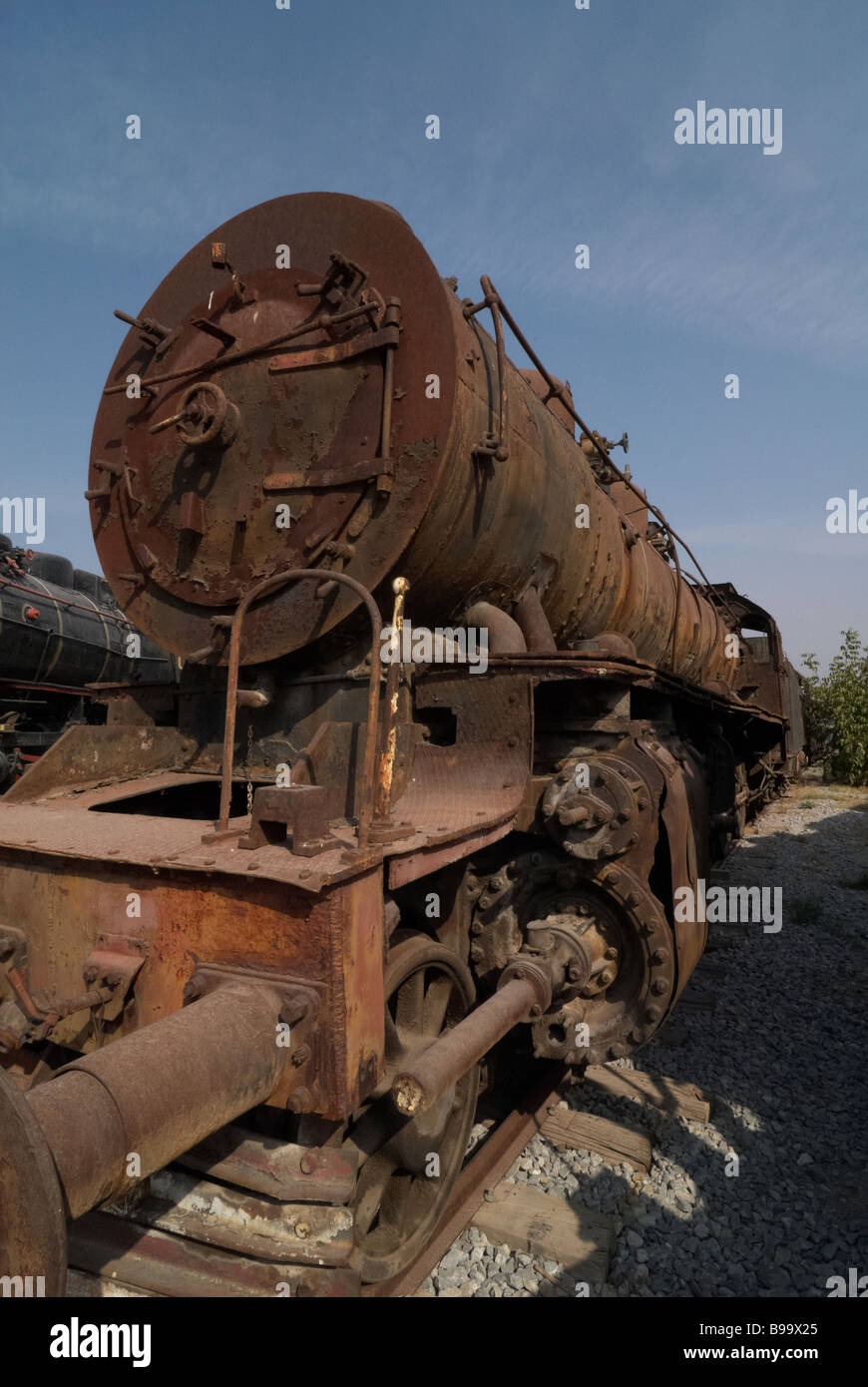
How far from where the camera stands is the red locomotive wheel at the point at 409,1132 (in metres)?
2.65

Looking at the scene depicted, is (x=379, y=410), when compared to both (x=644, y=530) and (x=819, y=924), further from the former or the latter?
(x=819, y=924)

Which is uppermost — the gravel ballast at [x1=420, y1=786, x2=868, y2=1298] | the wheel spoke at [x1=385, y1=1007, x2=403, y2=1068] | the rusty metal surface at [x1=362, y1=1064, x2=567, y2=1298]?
the wheel spoke at [x1=385, y1=1007, x2=403, y2=1068]

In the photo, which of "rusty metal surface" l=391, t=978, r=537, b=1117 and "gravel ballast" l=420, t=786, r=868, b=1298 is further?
"gravel ballast" l=420, t=786, r=868, b=1298

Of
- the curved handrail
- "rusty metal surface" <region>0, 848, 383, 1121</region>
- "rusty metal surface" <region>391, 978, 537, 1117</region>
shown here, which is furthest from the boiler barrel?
"rusty metal surface" <region>391, 978, 537, 1117</region>

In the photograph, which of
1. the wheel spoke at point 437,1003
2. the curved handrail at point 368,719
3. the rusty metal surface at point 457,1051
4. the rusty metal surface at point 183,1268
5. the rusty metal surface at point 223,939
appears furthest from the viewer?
the wheel spoke at point 437,1003

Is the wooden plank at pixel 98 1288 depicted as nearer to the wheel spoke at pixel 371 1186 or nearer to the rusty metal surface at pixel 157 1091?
the wheel spoke at pixel 371 1186

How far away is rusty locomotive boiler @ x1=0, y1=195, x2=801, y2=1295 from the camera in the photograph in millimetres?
2074

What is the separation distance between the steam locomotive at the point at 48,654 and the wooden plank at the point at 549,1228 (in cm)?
607

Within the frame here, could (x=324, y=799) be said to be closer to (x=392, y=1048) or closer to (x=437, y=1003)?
(x=392, y=1048)

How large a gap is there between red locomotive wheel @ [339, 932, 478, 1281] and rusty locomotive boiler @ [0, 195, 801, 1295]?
0.02 meters

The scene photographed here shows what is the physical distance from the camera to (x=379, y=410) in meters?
3.05

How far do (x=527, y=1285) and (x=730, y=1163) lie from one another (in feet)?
4.30

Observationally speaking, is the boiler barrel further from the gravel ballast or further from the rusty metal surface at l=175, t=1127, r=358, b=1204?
the gravel ballast

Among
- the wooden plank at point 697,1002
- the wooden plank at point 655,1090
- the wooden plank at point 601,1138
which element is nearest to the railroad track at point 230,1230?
the wooden plank at point 601,1138
